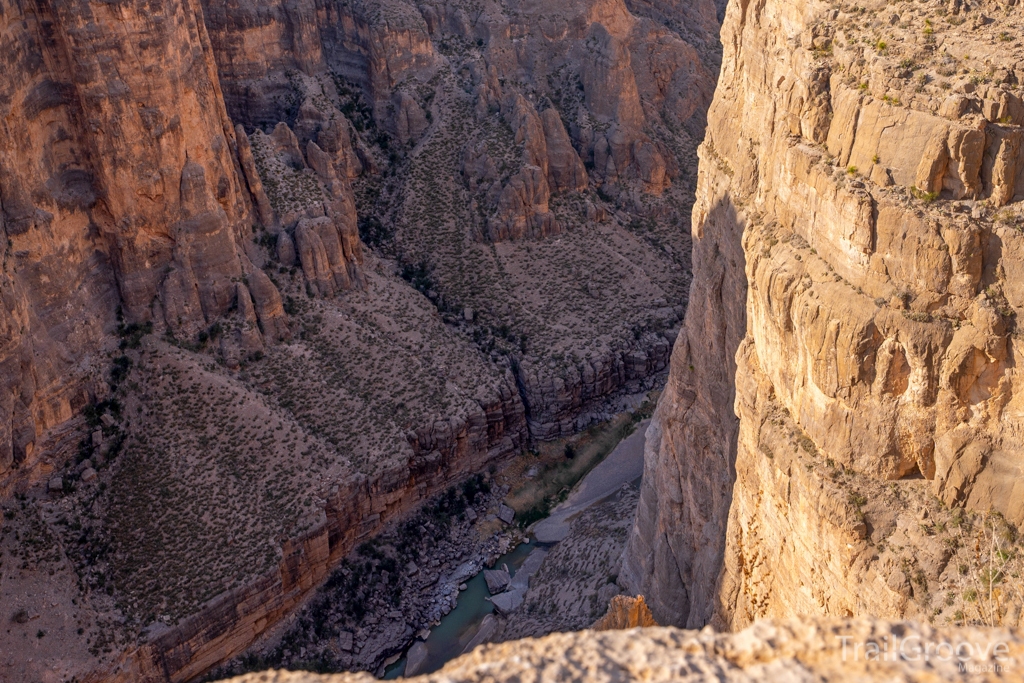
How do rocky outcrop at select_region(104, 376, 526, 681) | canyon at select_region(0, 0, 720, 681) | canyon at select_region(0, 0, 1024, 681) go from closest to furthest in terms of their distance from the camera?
canyon at select_region(0, 0, 1024, 681)
rocky outcrop at select_region(104, 376, 526, 681)
canyon at select_region(0, 0, 720, 681)

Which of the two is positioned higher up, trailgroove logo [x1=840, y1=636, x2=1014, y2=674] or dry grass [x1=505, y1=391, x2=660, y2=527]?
trailgroove logo [x1=840, y1=636, x2=1014, y2=674]

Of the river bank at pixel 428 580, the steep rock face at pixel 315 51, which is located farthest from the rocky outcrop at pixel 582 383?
the steep rock face at pixel 315 51

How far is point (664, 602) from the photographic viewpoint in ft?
128

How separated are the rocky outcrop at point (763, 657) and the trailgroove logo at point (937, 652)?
0.01 meters

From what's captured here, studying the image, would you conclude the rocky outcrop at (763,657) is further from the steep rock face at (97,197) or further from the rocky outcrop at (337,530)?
the steep rock face at (97,197)

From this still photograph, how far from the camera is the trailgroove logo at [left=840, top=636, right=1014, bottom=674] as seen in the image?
1278cm

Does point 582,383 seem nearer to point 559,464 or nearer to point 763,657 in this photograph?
point 559,464

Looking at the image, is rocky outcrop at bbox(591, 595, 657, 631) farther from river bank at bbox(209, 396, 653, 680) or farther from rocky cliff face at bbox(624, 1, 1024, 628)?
river bank at bbox(209, 396, 653, 680)

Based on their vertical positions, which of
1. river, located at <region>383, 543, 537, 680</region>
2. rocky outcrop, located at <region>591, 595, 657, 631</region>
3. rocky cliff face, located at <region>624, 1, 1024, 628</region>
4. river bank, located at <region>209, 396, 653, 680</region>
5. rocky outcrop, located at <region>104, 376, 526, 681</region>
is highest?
rocky cliff face, located at <region>624, 1, 1024, 628</region>

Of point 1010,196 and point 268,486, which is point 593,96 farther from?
point 1010,196

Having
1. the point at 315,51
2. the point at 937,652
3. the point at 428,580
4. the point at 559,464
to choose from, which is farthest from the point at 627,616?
the point at 315,51

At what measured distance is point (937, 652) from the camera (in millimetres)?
12945

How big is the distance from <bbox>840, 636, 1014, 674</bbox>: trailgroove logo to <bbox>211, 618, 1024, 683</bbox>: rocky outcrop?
0.04ft

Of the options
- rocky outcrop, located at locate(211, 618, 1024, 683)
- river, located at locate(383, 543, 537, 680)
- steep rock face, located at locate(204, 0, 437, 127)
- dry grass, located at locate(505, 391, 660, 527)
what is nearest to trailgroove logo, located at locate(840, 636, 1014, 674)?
rocky outcrop, located at locate(211, 618, 1024, 683)
